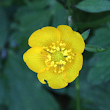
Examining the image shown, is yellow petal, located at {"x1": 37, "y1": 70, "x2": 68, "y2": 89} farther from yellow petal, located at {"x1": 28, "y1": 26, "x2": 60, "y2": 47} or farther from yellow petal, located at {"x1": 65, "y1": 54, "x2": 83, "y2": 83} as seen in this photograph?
yellow petal, located at {"x1": 28, "y1": 26, "x2": 60, "y2": 47}

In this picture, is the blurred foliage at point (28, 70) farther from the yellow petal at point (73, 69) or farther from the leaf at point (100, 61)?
the yellow petal at point (73, 69)

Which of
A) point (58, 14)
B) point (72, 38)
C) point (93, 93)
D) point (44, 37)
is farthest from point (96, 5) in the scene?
point (93, 93)

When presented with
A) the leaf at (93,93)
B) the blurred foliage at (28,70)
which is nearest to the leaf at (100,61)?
the blurred foliage at (28,70)

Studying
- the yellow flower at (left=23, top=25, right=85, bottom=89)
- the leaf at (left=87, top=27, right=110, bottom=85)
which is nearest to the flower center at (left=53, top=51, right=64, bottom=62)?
the yellow flower at (left=23, top=25, right=85, bottom=89)

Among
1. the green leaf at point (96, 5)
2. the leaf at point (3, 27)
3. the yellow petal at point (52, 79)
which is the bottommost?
the leaf at point (3, 27)

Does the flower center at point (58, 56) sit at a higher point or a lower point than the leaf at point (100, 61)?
higher
